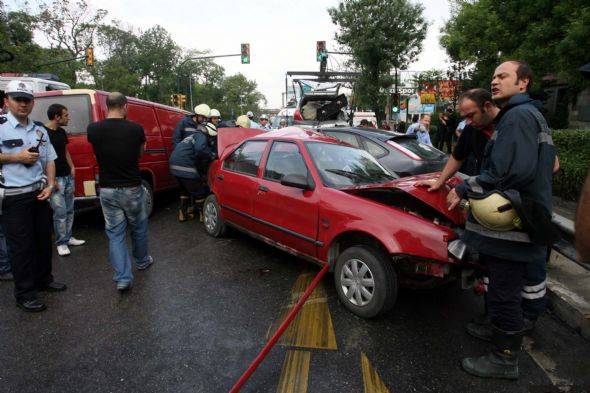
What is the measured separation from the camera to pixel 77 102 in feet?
17.4

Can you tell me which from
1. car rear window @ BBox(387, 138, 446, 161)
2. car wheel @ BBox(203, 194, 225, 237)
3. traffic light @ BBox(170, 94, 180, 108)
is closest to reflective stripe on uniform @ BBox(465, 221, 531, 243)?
car wheel @ BBox(203, 194, 225, 237)

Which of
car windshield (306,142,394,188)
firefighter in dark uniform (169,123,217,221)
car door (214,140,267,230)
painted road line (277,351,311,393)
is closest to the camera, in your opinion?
painted road line (277,351,311,393)

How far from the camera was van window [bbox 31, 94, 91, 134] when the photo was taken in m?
5.27

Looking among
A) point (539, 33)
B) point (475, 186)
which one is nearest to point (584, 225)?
point (475, 186)

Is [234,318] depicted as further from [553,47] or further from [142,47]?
[142,47]

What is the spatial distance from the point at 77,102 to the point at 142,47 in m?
54.5

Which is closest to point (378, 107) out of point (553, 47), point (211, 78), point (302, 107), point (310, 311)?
point (302, 107)

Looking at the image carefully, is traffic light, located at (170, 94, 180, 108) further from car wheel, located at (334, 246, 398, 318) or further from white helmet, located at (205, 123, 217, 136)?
car wheel, located at (334, 246, 398, 318)

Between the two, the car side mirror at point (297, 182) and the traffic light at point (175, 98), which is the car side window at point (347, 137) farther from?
the traffic light at point (175, 98)

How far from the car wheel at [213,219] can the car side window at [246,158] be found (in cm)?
58

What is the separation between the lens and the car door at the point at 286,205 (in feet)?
11.7

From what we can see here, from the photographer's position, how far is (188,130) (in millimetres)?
6586

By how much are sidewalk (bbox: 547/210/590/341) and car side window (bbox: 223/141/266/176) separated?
3.09 m

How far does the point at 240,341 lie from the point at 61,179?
3.37 meters
